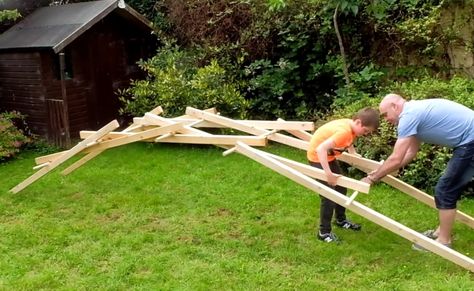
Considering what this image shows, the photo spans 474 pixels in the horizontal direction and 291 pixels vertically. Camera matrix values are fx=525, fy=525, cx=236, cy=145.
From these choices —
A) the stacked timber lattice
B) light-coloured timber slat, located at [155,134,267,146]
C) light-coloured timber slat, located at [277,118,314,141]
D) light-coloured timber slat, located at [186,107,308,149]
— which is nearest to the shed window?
the stacked timber lattice

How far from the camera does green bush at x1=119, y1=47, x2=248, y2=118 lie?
30.1 ft

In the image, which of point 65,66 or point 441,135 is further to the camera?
point 65,66

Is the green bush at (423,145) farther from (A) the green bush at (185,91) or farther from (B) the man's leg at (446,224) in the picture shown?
(A) the green bush at (185,91)

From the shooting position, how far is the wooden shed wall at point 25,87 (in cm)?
979

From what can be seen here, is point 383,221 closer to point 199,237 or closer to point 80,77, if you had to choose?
point 199,237

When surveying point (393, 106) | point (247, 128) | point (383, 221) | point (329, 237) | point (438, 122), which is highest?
point (393, 106)

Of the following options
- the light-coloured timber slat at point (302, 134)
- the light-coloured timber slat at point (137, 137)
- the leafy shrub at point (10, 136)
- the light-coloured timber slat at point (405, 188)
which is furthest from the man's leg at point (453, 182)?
the leafy shrub at point (10, 136)

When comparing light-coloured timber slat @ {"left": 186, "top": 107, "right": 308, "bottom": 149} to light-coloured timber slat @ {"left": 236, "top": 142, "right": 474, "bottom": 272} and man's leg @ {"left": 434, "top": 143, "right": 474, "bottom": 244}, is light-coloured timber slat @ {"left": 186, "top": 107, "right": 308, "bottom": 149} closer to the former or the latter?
light-coloured timber slat @ {"left": 236, "top": 142, "right": 474, "bottom": 272}

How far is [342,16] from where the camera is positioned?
9070 millimetres

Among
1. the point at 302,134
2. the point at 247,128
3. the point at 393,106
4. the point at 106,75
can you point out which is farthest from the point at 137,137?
the point at 106,75

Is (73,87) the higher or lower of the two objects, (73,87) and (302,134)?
the higher

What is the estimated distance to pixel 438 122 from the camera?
4383mm

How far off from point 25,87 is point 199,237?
6229 millimetres

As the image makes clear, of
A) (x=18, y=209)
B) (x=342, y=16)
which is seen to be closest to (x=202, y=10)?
(x=342, y=16)
